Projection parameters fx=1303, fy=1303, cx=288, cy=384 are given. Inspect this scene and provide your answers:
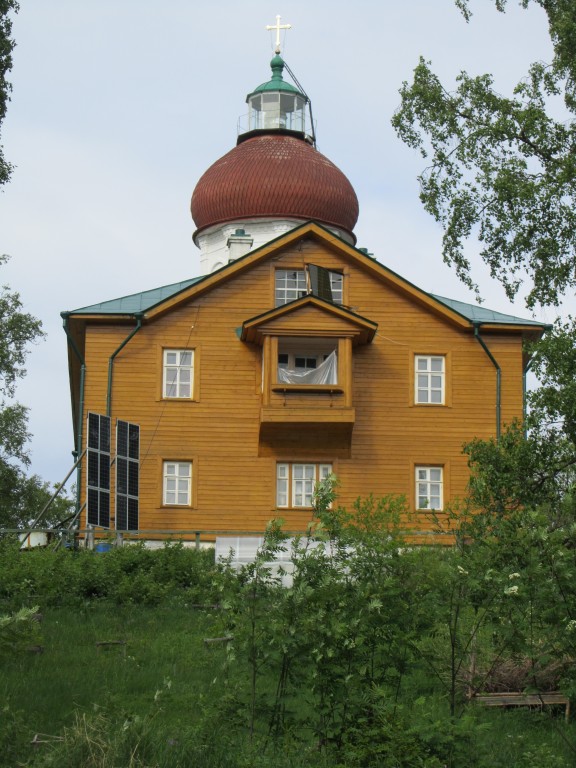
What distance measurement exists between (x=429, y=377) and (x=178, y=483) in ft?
22.4

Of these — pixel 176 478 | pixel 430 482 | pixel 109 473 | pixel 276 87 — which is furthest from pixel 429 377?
pixel 276 87

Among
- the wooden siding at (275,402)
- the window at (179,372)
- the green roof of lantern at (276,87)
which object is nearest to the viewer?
the wooden siding at (275,402)

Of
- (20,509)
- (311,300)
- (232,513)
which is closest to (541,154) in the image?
(311,300)

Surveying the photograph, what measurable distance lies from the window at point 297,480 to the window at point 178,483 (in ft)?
7.13

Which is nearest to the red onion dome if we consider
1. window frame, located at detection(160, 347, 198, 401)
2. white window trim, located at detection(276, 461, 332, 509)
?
window frame, located at detection(160, 347, 198, 401)

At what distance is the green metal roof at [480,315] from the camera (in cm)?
3300

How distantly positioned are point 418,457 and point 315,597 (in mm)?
20382

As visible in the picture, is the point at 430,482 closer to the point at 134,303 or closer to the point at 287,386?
the point at 287,386

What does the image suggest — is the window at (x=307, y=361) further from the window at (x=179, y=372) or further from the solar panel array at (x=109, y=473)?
the solar panel array at (x=109, y=473)

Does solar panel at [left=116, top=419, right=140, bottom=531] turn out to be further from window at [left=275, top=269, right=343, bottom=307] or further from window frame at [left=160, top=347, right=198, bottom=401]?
window at [left=275, top=269, right=343, bottom=307]

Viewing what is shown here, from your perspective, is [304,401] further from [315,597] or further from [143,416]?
[315,597]

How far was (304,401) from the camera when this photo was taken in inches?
1230

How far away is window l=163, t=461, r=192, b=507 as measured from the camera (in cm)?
3159

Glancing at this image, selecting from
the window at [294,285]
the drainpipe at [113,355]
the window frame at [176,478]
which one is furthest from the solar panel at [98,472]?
the window at [294,285]
